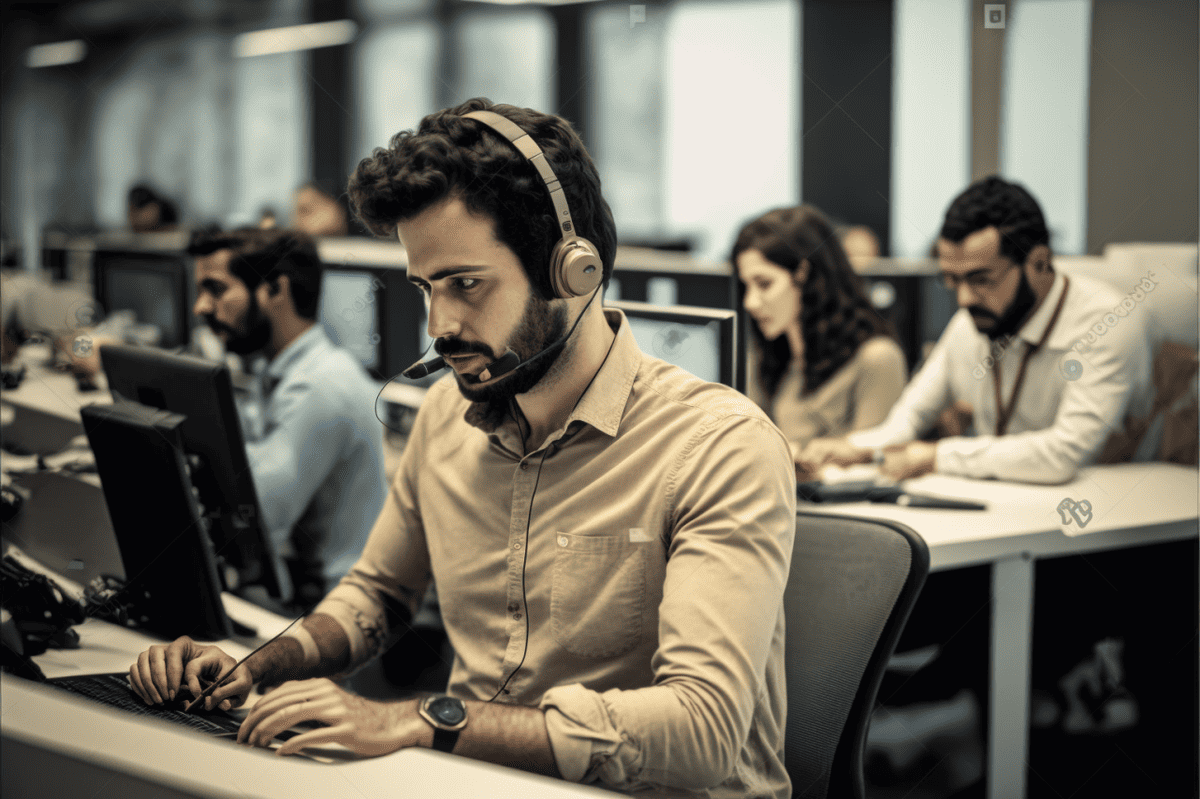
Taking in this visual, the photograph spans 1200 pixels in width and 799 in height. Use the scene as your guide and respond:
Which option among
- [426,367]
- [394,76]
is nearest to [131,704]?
[426,367]

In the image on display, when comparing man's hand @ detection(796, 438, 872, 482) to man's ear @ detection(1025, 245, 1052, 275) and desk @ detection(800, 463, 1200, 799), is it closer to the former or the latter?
desk @ detection(800, 463, 1200, 799)

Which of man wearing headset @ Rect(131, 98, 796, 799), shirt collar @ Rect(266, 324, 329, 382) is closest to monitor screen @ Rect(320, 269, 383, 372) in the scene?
shirt collar @ Rect(266, 324, 329, 382)

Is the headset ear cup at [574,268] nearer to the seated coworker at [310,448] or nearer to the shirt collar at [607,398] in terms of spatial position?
the shirt collar at [607,398]

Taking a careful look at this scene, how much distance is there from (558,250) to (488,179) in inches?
4.2

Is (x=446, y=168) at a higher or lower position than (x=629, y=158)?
lower

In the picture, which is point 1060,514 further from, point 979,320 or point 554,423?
point 554,423

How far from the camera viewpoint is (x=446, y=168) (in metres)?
1.08

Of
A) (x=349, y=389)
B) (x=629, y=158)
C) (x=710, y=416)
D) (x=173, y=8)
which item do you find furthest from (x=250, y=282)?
(x=173, y=8)

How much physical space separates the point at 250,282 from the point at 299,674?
131 centimetres

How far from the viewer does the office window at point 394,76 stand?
838cm

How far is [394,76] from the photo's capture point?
8500mm

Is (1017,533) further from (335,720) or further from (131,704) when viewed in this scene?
(131,704)

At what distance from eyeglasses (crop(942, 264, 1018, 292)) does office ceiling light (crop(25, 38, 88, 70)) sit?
335 inches

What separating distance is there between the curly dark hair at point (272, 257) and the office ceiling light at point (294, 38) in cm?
695
